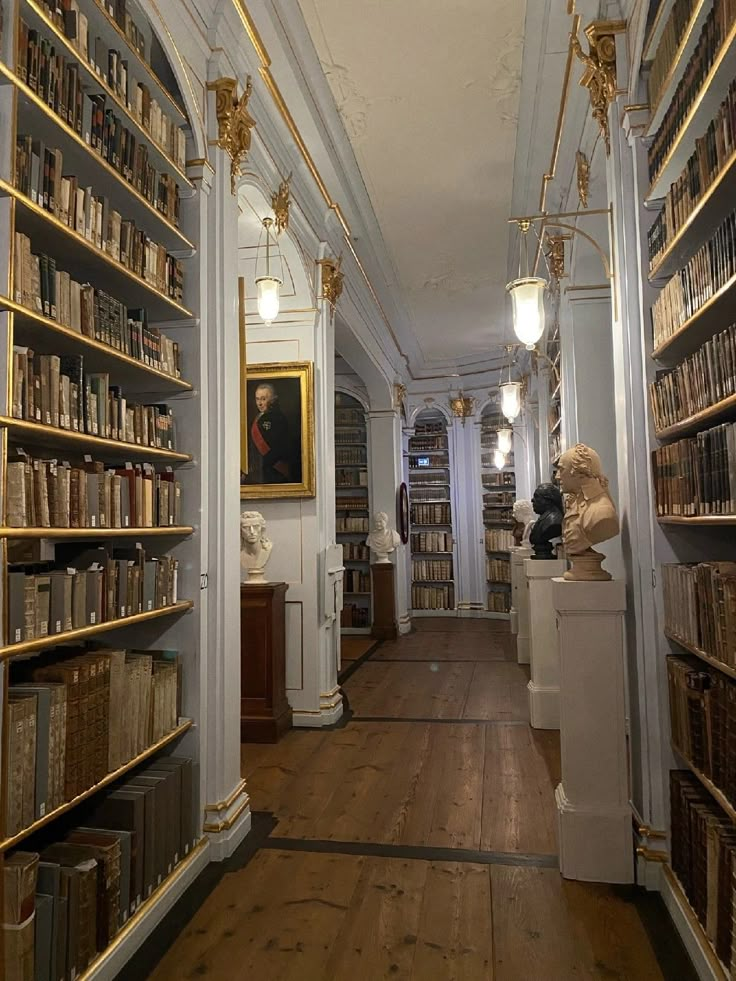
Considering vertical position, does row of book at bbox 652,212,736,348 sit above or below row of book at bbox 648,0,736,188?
below

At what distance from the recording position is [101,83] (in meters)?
2.04

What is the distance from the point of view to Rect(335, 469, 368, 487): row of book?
9109mm

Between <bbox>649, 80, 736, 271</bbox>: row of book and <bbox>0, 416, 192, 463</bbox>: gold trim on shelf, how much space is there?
1896 millimetres

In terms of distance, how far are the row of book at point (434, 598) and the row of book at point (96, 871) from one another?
298 inches

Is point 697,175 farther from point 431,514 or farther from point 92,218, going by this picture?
point 431,514

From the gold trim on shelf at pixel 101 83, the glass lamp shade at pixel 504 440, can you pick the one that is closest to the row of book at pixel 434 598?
the glass lamp shade at pixel 504 440

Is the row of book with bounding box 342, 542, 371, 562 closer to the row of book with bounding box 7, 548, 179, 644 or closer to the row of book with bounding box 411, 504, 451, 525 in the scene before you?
the row of book with bounding box 411, 504, 451, 525

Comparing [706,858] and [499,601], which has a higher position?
[706,858]

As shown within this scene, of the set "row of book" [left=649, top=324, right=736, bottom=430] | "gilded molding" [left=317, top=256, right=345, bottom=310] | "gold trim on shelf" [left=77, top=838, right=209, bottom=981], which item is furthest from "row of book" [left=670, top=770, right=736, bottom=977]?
"gilded molding" [left=317, top=256, right=345, bottom=310]

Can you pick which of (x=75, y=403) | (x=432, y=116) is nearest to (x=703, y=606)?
(x=75, y=403)

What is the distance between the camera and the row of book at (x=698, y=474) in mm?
1821

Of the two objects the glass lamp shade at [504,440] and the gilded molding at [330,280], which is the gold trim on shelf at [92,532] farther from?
the glass lamp shade at [504,440]

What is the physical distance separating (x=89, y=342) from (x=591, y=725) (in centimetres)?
222

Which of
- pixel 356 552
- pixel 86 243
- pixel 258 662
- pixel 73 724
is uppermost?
pixel 86 243
